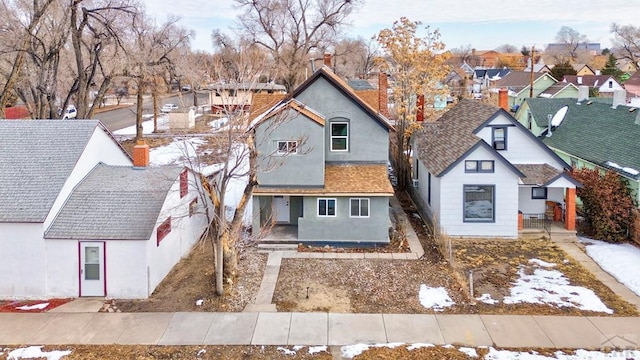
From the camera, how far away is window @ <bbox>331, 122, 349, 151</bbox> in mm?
22469

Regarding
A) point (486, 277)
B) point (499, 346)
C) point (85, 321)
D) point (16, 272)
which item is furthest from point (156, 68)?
point (499, 346)

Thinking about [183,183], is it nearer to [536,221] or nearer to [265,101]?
[265,101]

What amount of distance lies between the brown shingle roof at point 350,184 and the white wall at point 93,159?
583 centimetres

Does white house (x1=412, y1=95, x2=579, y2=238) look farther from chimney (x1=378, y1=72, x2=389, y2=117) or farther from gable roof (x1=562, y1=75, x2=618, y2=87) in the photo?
gable roof (x1=562, y1=75, x2=618, y2=87)

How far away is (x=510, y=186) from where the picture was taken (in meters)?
21.4

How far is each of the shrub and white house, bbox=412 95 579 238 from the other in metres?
0.90

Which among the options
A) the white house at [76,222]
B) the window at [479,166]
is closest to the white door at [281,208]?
the white house at [76,222]

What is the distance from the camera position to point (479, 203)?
21.7m

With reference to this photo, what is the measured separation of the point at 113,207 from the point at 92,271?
211 cm

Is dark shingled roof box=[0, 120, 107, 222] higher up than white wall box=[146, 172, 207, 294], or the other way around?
dark shingled roof box=[0, 120, 107, 222]

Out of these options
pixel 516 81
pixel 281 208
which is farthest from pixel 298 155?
pixel 516 81

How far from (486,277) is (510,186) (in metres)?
5.78

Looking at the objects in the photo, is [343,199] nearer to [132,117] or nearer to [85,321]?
[85,321]

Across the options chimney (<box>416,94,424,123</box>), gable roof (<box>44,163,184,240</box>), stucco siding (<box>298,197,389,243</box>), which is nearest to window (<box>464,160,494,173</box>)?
stucco siding (<box>298,197,389,243</box>)
